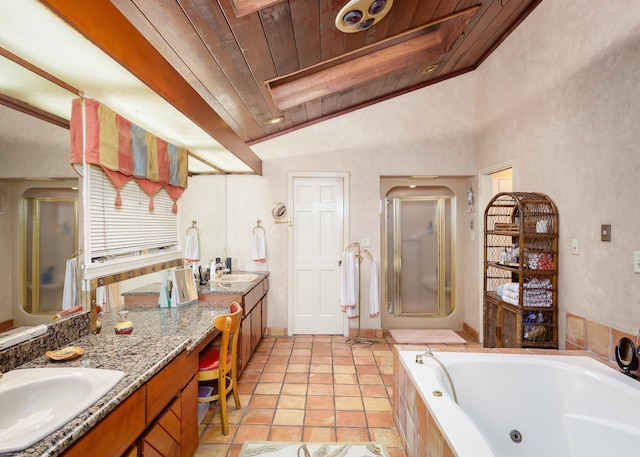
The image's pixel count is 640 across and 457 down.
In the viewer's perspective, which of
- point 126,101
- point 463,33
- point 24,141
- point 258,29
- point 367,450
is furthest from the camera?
point 463,33

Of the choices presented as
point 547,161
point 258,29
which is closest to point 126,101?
point 258,29

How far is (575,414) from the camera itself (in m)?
1.75

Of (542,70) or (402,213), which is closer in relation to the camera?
(542,70)

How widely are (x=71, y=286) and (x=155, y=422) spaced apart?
79 cm

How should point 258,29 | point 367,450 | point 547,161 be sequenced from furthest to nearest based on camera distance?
point 547,161 < point 367,450 < point 258,29

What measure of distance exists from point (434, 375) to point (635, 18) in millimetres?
2218

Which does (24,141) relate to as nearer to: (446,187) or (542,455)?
(542,455)

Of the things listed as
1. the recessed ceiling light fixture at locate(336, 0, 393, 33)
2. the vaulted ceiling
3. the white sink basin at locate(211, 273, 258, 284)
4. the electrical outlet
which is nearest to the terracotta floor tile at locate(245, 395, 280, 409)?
the white sink basin at locate(211, 273, 258, 284)

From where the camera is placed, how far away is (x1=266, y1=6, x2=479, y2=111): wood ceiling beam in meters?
2.73

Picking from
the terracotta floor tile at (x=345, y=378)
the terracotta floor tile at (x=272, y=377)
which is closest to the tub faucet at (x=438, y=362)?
the terracotta floor tile at (x=345, y=378)

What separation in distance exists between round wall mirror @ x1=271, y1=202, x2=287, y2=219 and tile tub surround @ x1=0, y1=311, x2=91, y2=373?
2.47 m

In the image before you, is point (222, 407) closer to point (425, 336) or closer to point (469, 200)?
point (425, 336)

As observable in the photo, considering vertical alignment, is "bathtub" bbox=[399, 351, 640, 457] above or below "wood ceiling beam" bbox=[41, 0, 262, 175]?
below

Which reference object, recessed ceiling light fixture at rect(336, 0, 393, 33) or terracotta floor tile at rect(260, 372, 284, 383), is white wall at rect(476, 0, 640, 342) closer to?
recessed ceiling light fixture at rect(336, 0, 393, 33)
